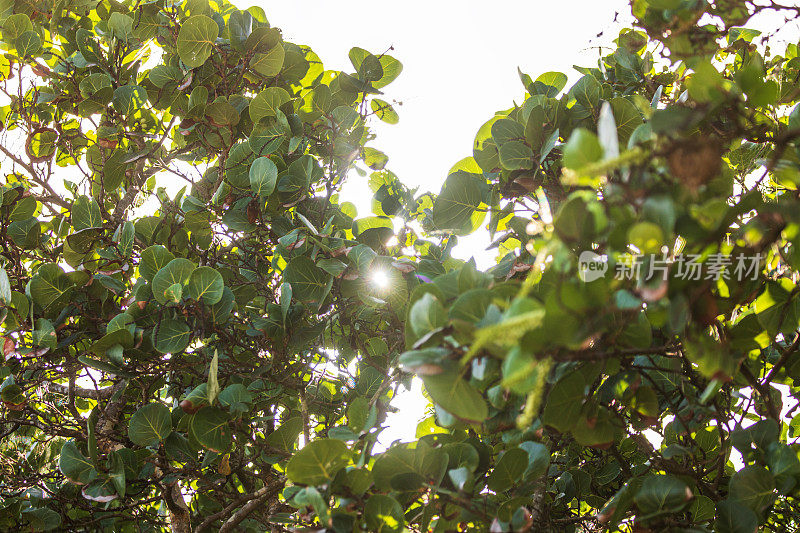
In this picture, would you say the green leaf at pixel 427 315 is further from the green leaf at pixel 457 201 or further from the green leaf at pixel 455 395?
the green leaf at pixel 457 201

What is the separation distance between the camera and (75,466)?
1456mm

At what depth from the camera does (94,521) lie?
1.53 metres

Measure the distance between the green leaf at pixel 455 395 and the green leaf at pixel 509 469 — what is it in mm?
298

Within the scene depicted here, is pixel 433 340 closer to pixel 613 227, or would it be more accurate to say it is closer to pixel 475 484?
pixel 613 227

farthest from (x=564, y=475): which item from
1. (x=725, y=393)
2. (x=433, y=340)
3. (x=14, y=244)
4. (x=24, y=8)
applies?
(x=24, y=8)

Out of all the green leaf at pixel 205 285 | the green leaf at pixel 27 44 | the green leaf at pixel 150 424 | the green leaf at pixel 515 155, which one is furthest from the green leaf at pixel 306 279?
the green leaf at pixel 27 44

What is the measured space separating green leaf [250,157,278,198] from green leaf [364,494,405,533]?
992 millimetres

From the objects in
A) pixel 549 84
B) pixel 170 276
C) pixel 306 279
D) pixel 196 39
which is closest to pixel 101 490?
pixel 170 276

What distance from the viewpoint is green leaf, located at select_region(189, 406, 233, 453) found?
52.7 inches

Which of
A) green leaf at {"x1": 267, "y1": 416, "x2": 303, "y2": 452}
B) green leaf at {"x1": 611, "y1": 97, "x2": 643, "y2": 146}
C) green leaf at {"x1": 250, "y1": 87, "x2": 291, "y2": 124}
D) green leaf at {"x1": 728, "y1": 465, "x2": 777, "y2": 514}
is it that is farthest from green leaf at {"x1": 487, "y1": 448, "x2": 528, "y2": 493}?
green leaf at {"x1": 250, "y1": 87, "x2": 291, "y2": 124}

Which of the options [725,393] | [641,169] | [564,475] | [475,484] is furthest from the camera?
[564,475]

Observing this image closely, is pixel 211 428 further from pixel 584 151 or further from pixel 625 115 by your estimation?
pixel 625 115

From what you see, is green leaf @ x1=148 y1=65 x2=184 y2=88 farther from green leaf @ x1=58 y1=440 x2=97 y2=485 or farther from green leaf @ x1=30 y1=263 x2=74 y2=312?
green leaf @ x1=58 y1=440 x2=97 y2=485

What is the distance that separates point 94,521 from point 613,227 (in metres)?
1.67
